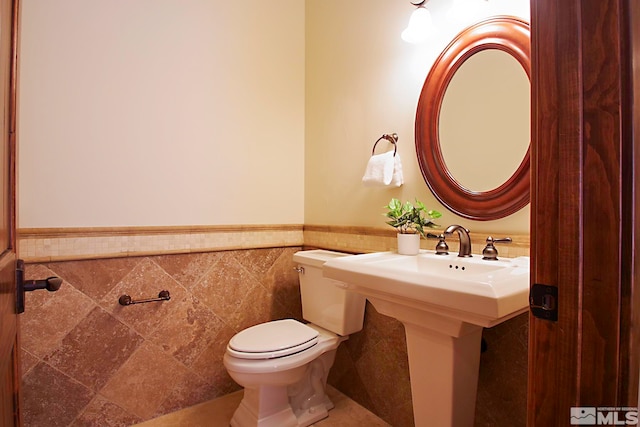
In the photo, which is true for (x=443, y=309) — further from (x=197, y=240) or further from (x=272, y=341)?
(x=197, y=240)

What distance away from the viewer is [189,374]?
5.98 feet

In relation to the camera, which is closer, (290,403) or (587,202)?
(587,202)

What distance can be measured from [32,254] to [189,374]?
99cm

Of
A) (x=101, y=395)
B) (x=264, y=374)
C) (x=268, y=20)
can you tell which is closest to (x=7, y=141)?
(x=264, y=374)

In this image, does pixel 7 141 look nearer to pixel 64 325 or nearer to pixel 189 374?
pixel 64 325

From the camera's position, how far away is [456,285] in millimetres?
837

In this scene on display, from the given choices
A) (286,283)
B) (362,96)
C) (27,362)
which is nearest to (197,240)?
(286,283)

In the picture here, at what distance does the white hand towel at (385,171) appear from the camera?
160cm

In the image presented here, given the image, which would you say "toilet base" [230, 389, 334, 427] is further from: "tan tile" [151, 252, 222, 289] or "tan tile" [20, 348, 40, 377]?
"tan tile" [20, 348, 40, 377]

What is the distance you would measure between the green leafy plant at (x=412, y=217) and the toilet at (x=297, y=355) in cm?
41

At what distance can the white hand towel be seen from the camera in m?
1.60

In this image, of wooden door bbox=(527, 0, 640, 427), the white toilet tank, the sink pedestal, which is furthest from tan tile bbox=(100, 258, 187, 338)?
wooden door bbox=(527, 0, 640, 427)

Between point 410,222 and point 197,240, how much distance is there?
1211 millimetres

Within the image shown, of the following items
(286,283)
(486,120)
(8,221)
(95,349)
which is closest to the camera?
(8,221)
